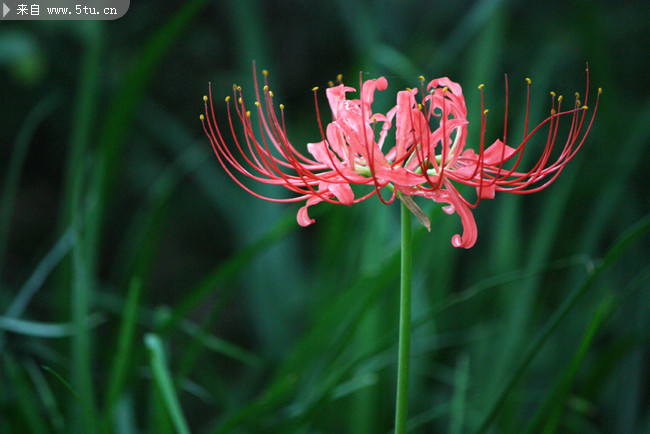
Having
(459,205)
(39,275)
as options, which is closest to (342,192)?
(459,205)

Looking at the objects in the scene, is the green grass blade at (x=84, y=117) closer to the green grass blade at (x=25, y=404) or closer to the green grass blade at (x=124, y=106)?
the green grass blade at (x=124, y=106)

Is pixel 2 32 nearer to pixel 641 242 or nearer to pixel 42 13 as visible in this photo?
pixel 42 13

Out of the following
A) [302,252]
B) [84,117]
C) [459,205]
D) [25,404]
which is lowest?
[25,404]

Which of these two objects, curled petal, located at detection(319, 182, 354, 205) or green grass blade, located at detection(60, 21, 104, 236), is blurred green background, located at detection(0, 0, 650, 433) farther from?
curled petal, located at detection(319, 182, 354, 205)

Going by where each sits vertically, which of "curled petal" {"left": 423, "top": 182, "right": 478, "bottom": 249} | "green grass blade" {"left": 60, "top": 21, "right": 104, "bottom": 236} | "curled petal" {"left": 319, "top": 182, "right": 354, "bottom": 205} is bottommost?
"curled petal" {"left": 423, "top": 182, "right": 478, "bottom": 249}

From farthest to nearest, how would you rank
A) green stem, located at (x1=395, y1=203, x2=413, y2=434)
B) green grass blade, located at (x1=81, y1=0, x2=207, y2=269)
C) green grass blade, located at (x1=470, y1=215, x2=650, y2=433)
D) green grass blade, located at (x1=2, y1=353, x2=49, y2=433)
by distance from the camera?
green grass blade, located at (x1=81, y1=0, x2=207, y2=269) < green grass blade, located at (x1=2, y1=353, x2=49, y2=433) < green grass blade, located at (x1=470, y1=215, x2=650, y2=433) < green stem, located at (x1=395, y1=203, x2=413, y2=434)

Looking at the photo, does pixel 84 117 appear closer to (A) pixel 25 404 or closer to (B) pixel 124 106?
(B) pixel 124 106

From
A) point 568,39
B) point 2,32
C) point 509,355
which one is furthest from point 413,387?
point 2,32

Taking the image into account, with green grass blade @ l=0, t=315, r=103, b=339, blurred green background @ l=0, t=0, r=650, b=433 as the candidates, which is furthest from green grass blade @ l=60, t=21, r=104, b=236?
green grass blade @ l=0, t=315, r=103, b=339
